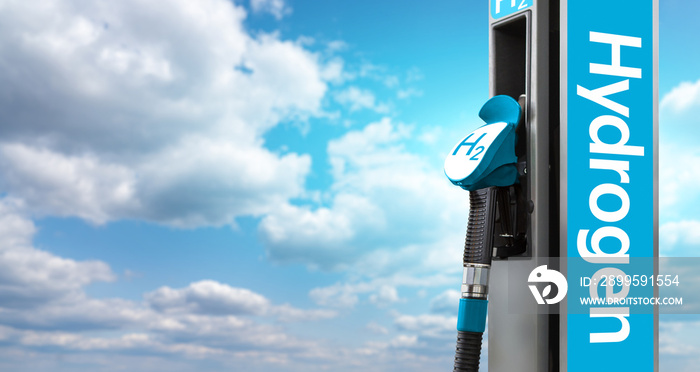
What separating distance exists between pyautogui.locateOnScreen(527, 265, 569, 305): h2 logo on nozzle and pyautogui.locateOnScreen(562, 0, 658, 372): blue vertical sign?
49mm

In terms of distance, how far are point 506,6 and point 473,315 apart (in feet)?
4.88

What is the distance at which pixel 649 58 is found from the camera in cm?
360

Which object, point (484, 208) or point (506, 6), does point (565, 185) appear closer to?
point (484, 208)

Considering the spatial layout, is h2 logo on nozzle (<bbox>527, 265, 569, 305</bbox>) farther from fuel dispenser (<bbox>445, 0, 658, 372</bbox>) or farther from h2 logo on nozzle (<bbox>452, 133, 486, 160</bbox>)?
h2 logo on nozzle (<bbox>452, 133, 486, 160</bbox>)

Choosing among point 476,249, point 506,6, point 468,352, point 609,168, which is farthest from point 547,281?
point 506,6

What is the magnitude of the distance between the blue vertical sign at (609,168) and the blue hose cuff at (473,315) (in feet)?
1.21

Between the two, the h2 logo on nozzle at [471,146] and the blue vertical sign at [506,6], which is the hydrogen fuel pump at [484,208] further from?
the blue vertical sign at [506,6]

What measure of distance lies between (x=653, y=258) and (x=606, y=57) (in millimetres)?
935

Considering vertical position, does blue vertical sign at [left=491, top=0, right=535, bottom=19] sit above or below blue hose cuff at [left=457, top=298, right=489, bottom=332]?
above

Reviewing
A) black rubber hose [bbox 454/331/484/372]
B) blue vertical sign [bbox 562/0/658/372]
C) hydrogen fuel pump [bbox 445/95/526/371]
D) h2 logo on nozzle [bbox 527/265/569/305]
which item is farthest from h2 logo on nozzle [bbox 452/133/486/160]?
black rubber hose [bbox 454/331/484/372]

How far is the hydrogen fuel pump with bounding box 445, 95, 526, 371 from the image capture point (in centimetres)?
342

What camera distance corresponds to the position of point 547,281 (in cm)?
345

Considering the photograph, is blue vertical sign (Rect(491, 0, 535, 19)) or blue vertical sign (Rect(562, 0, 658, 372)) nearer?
blue vertical sign (Rect(562, 0, 658, 372))

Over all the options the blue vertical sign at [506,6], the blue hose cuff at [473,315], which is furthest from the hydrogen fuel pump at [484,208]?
the blue vertical sign at [506,6]
